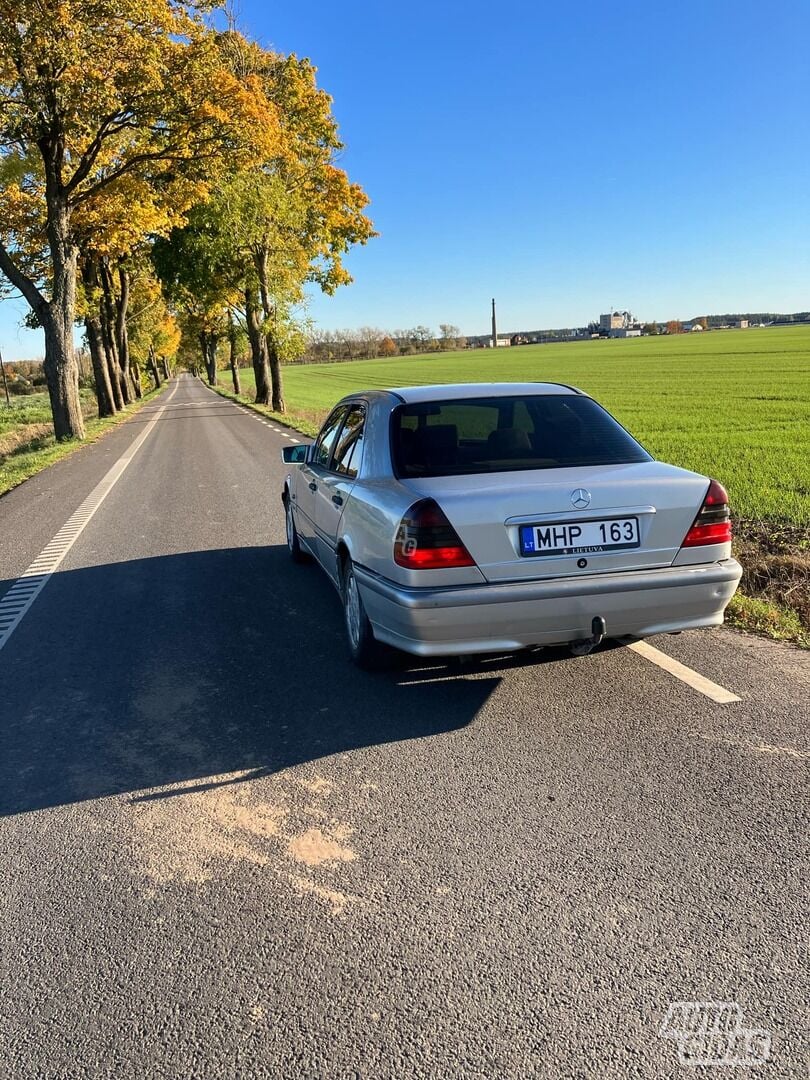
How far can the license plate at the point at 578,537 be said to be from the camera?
3801 mm

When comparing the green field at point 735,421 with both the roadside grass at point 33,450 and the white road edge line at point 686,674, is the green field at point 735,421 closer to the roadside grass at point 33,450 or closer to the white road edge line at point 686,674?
the white road edge line at point 686,674

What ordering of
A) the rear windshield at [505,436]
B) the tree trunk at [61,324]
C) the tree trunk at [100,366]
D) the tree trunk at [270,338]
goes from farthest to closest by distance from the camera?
1. the tree trunk at [100,366]
2. the tree trunk at [270,338]
3. the tree trunk at [61,324]
4. the rear windshield at [505,436]

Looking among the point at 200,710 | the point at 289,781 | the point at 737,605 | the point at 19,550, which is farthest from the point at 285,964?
the point at 19,550

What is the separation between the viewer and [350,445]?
5.23 metres

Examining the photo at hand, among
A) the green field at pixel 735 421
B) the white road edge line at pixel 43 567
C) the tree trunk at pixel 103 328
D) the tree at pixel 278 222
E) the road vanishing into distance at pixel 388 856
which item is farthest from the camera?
the tree trunk at pixel 103 328

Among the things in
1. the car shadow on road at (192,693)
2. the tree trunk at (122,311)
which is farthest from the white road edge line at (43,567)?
the tree trunk at (122,311)

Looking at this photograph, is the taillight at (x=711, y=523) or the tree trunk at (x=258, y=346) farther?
the tree trunk at (x=258, y=346)

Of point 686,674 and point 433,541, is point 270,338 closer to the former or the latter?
point 686,674

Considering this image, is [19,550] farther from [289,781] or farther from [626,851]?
[626,851]

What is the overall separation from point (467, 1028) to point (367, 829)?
40.5 inches

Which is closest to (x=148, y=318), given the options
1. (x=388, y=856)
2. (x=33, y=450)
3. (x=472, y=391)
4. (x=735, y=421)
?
(x=33, y=450)

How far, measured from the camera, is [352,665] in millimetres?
4730

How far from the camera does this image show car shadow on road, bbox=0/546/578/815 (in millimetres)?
3643

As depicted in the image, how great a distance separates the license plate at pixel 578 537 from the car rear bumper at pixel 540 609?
0.14 m
